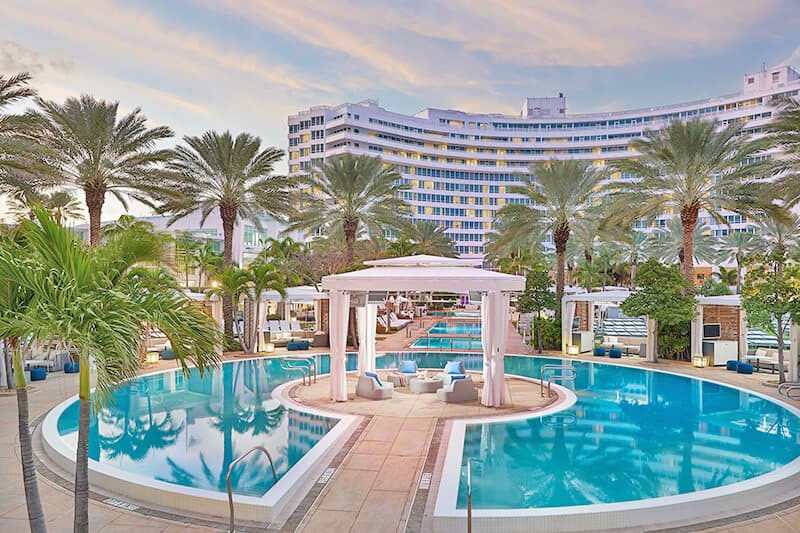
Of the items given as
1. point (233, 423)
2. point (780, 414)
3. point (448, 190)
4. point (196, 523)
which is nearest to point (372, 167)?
point (233, 423)

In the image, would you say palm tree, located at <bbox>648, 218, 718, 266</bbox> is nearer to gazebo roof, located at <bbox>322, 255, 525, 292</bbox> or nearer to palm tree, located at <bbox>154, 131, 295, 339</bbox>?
palm tree, located at <bbox>154, 131, 295, 339</bbox>

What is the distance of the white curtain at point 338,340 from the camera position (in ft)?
46.3

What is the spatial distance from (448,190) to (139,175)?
81.6m

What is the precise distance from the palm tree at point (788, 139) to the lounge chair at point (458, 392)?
12396mm

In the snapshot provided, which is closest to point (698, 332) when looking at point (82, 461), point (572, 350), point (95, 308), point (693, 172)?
point (572, 350)

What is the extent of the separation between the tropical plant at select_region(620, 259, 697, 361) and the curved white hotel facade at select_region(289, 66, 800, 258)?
70.7 m

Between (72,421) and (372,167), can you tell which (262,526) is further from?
(372,167)

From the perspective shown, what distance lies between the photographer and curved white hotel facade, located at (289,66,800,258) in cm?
9075

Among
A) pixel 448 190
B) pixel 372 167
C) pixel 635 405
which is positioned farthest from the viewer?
pixel 448 190

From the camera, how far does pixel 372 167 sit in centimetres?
2808

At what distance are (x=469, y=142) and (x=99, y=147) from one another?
87.1 m

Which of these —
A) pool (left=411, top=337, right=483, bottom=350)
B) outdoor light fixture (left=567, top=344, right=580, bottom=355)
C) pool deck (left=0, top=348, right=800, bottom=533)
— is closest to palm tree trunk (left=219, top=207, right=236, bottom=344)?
pool (left=411, top=337, right=483, bottom=350)

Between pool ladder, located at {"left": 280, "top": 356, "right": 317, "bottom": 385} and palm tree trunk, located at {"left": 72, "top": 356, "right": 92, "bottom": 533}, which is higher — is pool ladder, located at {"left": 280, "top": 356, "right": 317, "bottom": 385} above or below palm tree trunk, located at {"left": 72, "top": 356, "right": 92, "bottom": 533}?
below

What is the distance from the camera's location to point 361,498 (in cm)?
794
